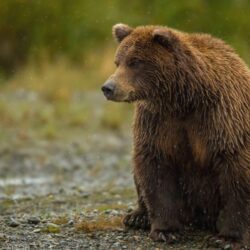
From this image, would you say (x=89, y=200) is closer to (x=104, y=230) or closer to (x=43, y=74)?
(x=104, y=230)

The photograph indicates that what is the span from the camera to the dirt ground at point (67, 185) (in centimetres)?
836

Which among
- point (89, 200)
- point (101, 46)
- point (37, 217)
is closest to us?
Answer: point (37, 217)

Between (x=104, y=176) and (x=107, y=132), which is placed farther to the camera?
(x=107, y=132)

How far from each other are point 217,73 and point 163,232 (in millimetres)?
1403

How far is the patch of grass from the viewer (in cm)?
858

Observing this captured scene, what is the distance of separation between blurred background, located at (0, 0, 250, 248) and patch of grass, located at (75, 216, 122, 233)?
112 cm

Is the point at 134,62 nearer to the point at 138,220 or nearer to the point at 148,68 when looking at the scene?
the point at 148,68

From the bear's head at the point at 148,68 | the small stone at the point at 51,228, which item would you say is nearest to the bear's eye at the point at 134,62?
the bear's head at the point at 148,68

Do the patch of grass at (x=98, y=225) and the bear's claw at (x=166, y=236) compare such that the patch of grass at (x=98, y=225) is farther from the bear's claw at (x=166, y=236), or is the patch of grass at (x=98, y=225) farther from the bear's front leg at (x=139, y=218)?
the bear's claw at (x=166, y=236)

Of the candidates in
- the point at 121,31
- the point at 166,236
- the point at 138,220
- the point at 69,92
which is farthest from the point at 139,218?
the point at 69,92

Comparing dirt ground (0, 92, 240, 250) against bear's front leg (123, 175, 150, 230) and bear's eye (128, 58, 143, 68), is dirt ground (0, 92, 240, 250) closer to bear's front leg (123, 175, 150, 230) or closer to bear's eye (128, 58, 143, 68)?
bear's front leg (123, 175, 150, 230)

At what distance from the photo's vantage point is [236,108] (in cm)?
793

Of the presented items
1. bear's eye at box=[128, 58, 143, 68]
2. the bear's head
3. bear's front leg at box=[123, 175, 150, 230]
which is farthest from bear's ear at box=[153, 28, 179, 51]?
bear's front leg at box=[123, 175, 150, 230]

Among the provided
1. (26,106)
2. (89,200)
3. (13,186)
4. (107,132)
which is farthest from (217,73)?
(26,106)
